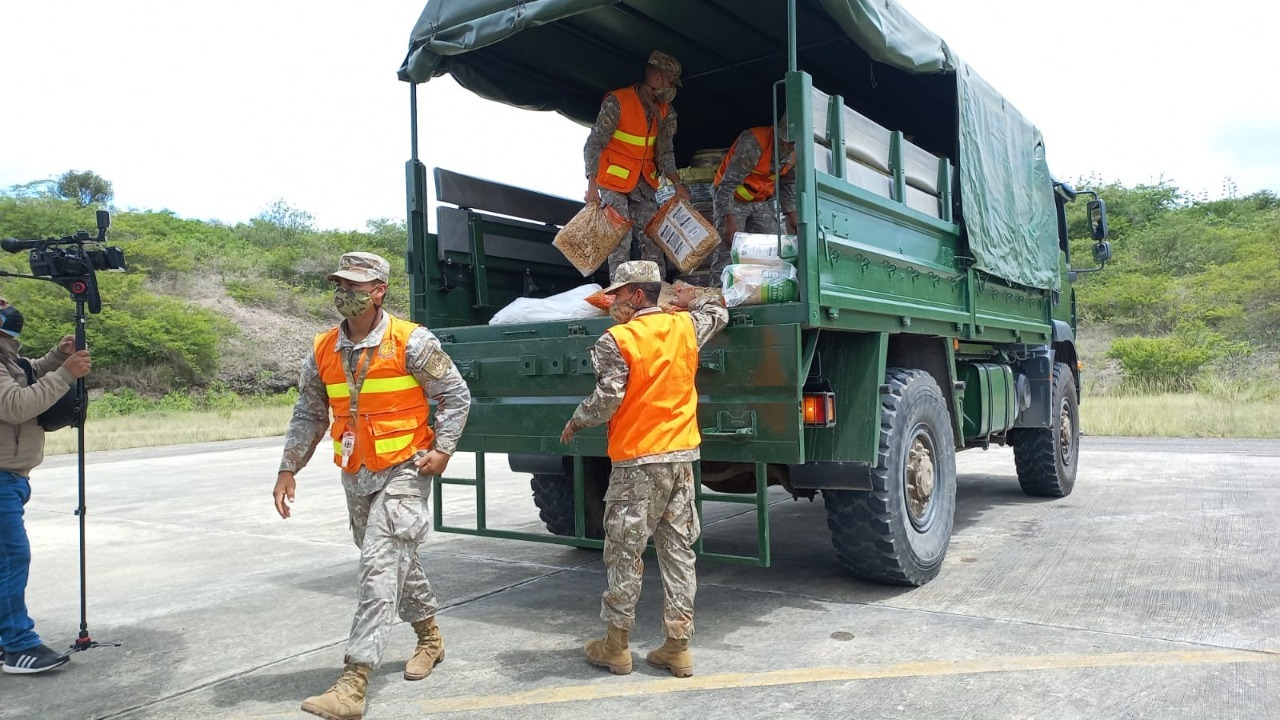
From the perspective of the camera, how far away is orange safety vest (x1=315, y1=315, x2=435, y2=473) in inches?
141

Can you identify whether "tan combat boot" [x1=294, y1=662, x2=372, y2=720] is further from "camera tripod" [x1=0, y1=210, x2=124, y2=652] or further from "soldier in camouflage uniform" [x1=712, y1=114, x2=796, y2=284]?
"soldier in camouflage uniform" [x1=712, y1=114, x2=796, y2=284]

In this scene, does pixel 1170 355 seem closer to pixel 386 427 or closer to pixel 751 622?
pixel 751 622

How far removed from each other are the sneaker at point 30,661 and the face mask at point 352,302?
2.06m

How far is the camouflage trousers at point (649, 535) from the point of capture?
365 cm

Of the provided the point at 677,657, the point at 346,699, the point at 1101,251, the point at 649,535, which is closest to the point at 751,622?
the point at 677,657

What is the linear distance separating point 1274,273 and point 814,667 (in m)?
25.8

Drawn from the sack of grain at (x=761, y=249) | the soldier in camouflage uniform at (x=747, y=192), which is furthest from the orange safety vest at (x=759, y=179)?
the sack of grain at (x=761, y=249)

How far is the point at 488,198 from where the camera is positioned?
18.9ft

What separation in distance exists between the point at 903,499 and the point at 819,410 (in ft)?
2.46

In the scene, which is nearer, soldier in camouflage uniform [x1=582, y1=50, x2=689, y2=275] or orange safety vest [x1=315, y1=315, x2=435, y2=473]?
orange safety vest [x1=315, y1=315, x2=435, y2=473]

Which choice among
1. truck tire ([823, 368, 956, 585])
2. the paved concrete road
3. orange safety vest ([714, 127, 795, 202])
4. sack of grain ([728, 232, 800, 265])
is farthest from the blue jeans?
orange safety vest ([714, 127, 795, 202])

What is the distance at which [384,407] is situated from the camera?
3.61 m

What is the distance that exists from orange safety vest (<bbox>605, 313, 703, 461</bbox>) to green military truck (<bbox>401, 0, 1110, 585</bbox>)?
40 centimetres

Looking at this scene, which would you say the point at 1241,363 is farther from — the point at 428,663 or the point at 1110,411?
the point at 428,663
